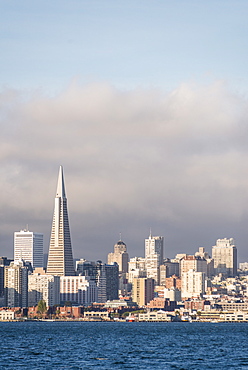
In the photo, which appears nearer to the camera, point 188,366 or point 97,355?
point 188,366

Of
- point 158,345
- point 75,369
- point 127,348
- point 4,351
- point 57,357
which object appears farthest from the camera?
point 158,345

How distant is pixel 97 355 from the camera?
11188 centimetres

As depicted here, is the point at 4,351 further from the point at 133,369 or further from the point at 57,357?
the point at 133,369

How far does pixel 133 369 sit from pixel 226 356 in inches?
900

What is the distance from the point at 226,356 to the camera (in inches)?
4395

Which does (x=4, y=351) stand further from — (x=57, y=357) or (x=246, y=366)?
(x=246, y=366)

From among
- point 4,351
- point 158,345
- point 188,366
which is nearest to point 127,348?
point 158,345

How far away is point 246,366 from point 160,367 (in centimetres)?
995

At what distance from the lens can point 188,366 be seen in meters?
96.0

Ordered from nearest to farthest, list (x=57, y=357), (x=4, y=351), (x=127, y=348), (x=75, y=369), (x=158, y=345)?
(x=75, y=369)
(x=57, y=357)
(x=4, y=351)
(x=127, y=348)
(x=158, y=345)

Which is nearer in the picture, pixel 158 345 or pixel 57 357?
pixel 57 357

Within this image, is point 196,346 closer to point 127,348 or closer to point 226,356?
point 127,348

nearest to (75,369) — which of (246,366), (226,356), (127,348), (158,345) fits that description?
(246,366)

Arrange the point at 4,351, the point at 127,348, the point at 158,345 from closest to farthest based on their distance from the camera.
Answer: the point at 4,351, the point at 127,348, the point at 158,345
